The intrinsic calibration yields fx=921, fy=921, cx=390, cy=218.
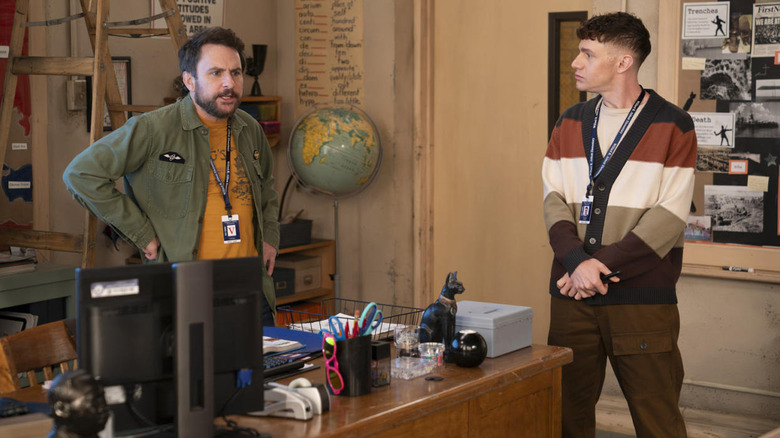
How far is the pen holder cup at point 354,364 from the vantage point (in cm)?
228

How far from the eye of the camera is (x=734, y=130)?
4.36 metres

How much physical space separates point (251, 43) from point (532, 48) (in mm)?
1776

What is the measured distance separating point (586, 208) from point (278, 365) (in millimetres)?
1253

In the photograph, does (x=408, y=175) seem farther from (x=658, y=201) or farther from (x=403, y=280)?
(x=658, y=201)

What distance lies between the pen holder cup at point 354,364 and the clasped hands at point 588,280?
1039mm

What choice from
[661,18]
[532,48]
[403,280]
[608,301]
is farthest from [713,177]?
[403,280]

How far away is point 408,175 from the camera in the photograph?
18.1ft

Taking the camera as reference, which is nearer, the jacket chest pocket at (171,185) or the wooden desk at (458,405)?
the wooden desk at (458,405)

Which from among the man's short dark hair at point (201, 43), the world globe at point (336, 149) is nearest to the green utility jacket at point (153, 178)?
the man's short dark hair at point (201, 43)

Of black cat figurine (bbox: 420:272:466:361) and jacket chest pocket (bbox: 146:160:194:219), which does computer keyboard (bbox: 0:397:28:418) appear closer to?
black cat figurine (bbox: 420:272:466:361)

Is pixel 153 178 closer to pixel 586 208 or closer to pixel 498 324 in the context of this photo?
pixel 498 324

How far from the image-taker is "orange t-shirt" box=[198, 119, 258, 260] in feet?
10.7

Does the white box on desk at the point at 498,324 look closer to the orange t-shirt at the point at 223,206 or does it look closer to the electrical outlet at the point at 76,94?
the orange t-shirt at the point at 223,206

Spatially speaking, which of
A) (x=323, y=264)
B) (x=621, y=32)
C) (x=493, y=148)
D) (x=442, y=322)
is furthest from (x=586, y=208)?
(x=323, y=264)
